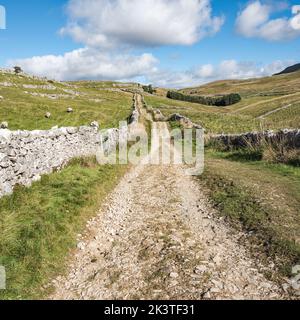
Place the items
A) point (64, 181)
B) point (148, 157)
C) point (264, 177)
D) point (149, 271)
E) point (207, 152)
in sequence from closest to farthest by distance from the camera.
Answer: point (149, 271) → point (64, 181) → point (264, 177) → point (148, 157) → point (207, 152)

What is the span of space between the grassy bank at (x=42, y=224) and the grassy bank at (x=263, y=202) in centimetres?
464

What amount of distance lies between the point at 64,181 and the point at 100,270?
6.08m

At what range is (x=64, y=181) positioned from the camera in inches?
533

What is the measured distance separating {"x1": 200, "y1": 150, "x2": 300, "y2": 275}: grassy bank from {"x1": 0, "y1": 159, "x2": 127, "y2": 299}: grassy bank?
15.2 feet

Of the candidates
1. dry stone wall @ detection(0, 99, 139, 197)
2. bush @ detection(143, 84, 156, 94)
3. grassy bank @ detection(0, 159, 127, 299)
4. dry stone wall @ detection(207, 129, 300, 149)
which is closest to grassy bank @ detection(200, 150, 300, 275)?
dry stone wall @ detection(207, 129, 300, 149)

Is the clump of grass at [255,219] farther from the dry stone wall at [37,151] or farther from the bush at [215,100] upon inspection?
the bush at [215,100]

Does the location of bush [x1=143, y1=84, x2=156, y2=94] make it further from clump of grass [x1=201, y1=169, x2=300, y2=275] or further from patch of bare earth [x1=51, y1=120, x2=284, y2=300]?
patch of bare earth [x1=51, y1=120, x2=284, y2=300]

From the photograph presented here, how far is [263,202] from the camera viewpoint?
38.1 ft

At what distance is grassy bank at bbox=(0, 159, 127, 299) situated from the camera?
762 cm

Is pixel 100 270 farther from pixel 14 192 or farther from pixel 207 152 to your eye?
pixel 207 152

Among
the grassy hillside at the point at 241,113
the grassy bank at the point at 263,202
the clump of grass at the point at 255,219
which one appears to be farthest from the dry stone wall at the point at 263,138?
the clump of grass at the point at 255,219

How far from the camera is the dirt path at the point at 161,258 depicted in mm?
7117
